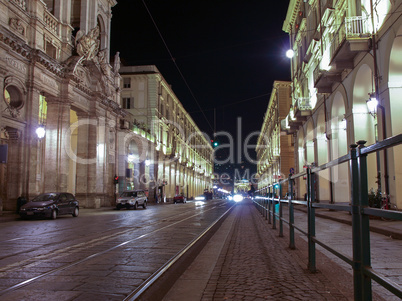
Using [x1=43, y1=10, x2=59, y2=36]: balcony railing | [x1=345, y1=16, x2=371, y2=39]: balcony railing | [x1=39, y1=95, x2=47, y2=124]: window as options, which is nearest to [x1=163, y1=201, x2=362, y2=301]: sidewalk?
[x1=345, y1=16, x2=371, y2=39]: balcony railing

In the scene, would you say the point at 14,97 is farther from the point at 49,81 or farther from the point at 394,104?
the point at 394,104

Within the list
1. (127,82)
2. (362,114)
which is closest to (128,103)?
(127,82)

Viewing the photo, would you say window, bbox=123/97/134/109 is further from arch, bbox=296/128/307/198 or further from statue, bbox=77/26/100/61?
arch, bbox=296/128/307/198

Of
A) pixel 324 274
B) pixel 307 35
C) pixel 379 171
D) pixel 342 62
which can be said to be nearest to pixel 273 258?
pixel 324 274

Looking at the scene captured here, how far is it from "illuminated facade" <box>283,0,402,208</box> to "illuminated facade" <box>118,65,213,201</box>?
21.3m

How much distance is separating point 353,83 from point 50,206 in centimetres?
1641

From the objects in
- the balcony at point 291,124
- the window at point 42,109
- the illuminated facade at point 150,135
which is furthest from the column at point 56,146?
the balcony at point 291,124

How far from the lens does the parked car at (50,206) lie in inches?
728

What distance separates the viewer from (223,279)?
5.41 meters

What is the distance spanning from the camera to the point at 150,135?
163 ft

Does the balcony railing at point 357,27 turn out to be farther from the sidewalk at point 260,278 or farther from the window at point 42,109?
the window at point 42,109

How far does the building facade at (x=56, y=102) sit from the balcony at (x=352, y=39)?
53.5ft

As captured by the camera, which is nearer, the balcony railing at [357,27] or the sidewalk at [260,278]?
the sidewalk at [260,278]

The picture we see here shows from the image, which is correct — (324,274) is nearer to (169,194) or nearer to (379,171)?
(379,171)
